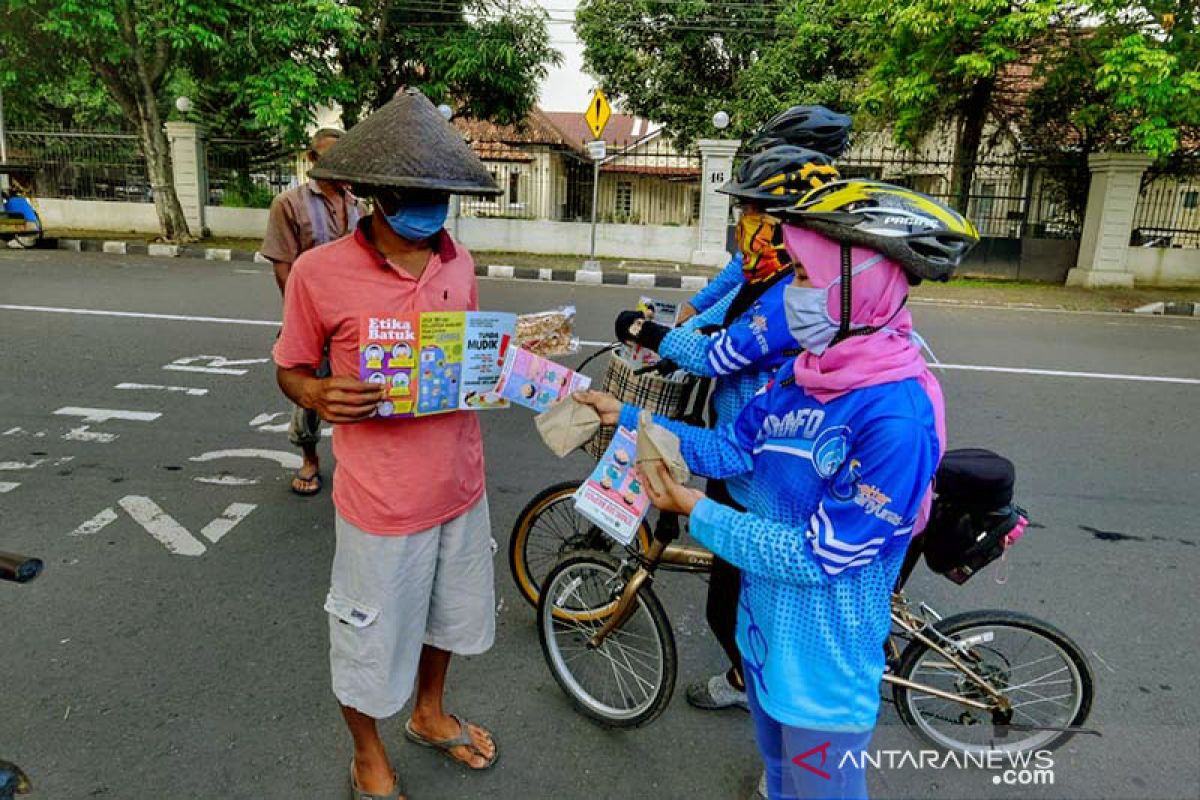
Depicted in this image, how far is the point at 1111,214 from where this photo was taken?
1546 centimetres

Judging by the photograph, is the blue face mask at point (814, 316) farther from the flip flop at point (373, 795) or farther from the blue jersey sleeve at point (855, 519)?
the flip flop at point (373, 795)

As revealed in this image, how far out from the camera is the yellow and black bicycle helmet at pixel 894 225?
5.22 feet

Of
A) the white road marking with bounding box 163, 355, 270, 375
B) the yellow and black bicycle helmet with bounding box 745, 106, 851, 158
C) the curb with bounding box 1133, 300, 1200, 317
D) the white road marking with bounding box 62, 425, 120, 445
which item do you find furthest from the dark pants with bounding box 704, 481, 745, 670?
the curb with bounding box 1133, 300, 1200, 317

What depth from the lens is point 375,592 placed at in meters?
2.17

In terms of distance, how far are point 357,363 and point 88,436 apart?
13.5 feet

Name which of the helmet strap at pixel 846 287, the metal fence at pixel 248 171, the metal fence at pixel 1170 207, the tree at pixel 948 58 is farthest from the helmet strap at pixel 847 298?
the metal fence at pixel 248 171

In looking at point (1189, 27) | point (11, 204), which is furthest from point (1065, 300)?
point (11, 204)

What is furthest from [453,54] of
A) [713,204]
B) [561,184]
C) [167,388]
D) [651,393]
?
[651,393]

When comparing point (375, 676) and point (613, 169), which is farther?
point (613, 169)

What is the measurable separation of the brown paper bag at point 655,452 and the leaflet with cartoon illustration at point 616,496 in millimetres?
397

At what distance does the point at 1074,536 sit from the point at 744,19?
2148 cm

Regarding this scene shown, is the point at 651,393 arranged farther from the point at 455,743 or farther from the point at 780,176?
the point at 455,743

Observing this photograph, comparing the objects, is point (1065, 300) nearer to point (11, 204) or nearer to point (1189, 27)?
point (1189, 27)

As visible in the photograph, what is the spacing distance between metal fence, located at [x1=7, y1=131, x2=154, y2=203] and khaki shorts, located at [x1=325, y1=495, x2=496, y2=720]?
1999 centimetres
